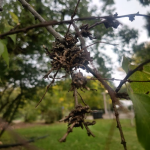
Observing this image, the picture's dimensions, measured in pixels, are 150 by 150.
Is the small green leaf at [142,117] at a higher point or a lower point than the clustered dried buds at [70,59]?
lower

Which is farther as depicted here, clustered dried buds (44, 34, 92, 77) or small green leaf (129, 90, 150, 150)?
clustered dried buds (44, 34, 92, 77)

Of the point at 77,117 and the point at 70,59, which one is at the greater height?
the point at 70,59

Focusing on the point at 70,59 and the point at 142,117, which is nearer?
the point at 142,117

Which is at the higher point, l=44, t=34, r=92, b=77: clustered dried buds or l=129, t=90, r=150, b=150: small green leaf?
l=44, t=34, r=92, b=77: clustered dried buds

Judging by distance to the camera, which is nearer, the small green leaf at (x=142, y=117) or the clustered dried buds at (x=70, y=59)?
the small green leaf at (x=142, y=117)

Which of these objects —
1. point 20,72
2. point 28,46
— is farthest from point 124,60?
point 20,72

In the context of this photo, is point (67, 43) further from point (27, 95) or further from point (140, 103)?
point (27, 95)

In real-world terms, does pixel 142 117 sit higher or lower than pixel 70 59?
lower

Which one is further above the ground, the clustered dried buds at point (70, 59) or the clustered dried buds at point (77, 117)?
the clustered dried buds at point (70, 59)
